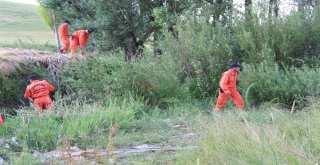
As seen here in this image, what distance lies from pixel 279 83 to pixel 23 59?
26.0 feet

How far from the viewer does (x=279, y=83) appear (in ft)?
42.9

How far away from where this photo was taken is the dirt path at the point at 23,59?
47.2ft

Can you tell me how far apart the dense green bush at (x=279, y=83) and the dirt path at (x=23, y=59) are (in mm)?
6077

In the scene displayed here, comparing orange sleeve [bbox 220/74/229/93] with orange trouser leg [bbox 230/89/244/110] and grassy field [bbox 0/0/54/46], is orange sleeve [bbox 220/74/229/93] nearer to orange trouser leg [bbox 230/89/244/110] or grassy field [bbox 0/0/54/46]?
orange trouser leg [bbox 230/89/244/110]

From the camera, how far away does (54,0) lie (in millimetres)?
23016

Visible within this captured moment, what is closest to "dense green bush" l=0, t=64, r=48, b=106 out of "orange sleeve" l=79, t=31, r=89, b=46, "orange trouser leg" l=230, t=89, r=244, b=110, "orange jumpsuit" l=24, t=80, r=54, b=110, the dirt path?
the dirt path

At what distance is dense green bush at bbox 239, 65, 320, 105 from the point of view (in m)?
12.3

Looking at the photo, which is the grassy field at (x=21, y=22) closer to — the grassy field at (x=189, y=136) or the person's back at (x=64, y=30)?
the person's back at (x=64, y=30)

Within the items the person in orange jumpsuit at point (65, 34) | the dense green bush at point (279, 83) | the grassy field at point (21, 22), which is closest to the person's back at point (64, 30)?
the person in orange jumpsuit at point (65, 34)

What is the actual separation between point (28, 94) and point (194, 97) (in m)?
5.54

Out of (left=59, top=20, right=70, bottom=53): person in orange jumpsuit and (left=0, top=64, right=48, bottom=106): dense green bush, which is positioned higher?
(left=59, top=20, right=70, bottom=53): person in orange jumpsuit

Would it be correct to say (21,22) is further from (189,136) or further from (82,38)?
(189,136)

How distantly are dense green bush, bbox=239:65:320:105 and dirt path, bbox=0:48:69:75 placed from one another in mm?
6077

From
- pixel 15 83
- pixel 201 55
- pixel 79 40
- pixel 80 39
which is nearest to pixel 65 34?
pixel 79 40
